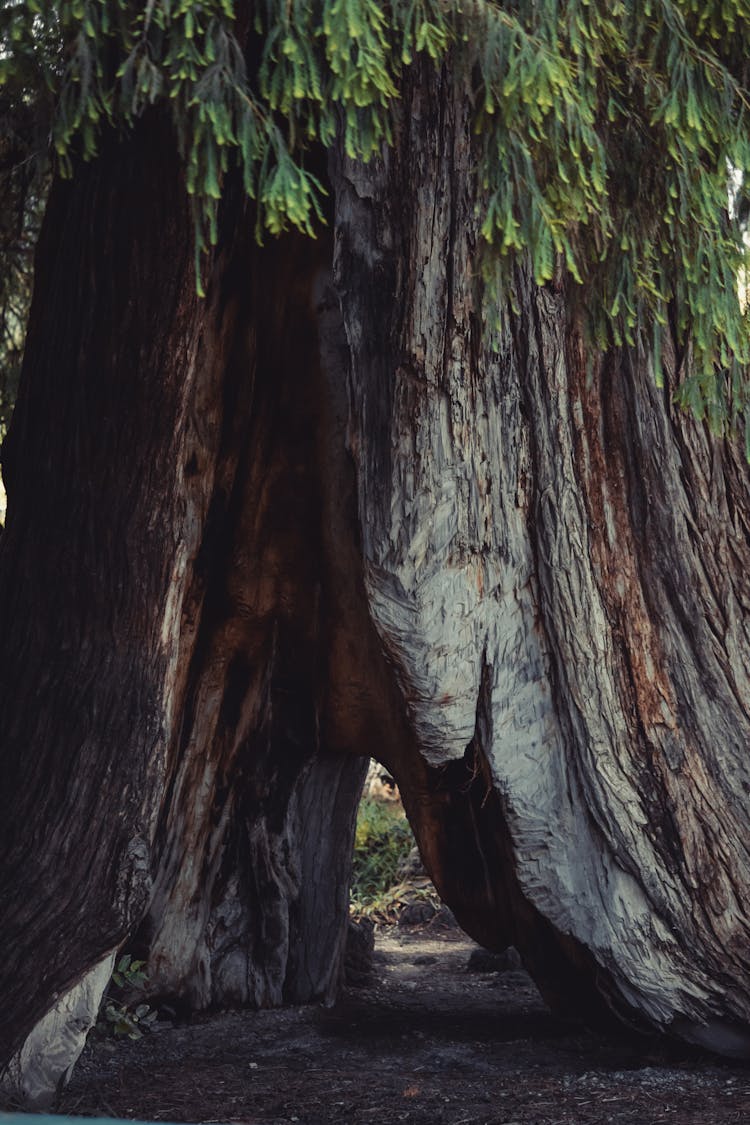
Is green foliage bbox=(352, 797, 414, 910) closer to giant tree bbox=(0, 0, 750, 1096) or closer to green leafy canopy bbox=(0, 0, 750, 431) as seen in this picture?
giant tree bbox=(0, 0, 750, 1096)

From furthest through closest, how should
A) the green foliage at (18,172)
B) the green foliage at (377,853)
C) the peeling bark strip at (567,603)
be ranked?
1. the green foliage at (377,853)
2. the peeling bark strip at (567,603)
3. the green foliage at (18,172)

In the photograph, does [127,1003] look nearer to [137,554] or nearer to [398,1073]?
[398,1073]

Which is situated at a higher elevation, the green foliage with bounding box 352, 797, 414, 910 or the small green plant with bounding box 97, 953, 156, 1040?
the green foliage with bounding box 352, 797, 414, 910

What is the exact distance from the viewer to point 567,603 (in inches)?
204

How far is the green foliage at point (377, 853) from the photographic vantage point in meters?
10.3

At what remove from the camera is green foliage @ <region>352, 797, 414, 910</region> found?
10273 mm

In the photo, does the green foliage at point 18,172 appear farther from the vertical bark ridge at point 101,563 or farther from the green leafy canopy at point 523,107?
the vertical bark ridge at point 101,563

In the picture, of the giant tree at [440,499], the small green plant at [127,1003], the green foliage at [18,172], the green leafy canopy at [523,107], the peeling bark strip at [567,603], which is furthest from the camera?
the small green plant at [127,1003]

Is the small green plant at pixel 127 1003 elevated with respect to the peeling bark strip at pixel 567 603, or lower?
lower

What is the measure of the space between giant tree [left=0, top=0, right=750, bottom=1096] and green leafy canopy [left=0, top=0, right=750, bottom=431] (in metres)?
0.03

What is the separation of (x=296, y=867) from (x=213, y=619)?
62.6 inches

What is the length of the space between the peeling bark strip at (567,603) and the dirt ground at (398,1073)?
Answer: 0.36 metres

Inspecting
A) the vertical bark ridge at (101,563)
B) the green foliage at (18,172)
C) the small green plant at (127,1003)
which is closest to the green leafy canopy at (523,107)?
the green foliage at (18,172)

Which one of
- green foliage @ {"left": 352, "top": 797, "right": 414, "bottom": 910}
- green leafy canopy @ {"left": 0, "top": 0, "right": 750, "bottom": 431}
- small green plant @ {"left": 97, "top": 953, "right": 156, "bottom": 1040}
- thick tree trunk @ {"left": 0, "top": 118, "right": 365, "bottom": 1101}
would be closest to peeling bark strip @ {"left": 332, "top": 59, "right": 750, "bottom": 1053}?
green leafy canopy @ {"left": 0, "top": 0, "right": 750, "bottom": 431}
